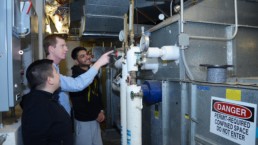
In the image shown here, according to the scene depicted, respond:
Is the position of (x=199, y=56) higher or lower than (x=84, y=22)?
lower

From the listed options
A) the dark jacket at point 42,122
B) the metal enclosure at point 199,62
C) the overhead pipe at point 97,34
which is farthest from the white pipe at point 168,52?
the overhead pipe at point 97,34

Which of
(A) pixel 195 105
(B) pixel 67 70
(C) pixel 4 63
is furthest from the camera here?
(B) pixel 67 70

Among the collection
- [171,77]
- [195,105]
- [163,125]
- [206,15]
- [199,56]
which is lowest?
[163,125]

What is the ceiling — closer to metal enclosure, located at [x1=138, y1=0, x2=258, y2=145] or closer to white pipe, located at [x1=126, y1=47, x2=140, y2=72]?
metal enclosure, located at [x1=138, y1=0, x2=258, y2=145]

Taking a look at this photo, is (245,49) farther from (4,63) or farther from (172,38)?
(4,63)

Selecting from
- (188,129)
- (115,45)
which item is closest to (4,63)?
(188,129)

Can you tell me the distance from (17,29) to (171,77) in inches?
49.3

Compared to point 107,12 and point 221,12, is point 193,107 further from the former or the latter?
point 107,12

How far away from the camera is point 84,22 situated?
2.79m

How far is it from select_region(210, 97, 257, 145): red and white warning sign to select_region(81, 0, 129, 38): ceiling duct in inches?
63.4

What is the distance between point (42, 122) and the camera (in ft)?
4.21

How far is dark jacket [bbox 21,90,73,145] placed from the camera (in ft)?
4.20

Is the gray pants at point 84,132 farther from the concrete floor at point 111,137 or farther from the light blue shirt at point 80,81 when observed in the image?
the concrete floor at point 111,137

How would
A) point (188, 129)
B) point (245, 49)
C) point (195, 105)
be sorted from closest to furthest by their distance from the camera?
point (195, 105)
point (188, 129)
point (245, 49)
